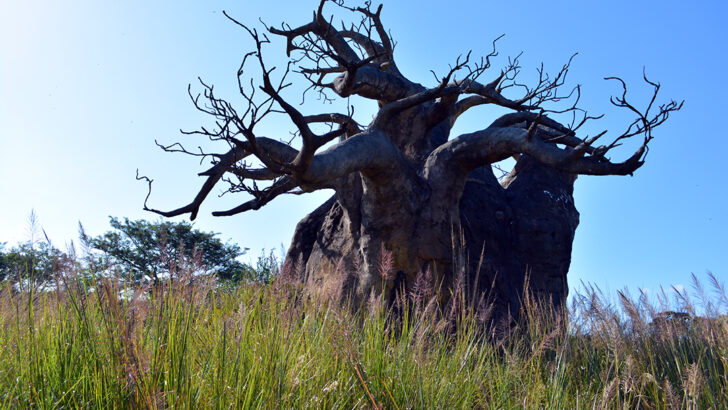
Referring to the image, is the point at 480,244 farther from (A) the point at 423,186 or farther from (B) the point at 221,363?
(B) the point at 221,363

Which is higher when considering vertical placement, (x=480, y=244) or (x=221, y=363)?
(x=480, y=244)

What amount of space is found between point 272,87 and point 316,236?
3997 mm

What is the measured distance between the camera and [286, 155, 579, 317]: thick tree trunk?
664 centimetres

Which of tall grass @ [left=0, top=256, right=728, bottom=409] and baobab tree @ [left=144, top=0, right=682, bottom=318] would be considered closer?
tall grass @ [left=0, top=256, right=728, bottom=409]

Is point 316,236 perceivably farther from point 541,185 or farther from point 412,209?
point 541,185

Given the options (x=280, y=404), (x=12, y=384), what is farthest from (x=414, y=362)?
(x=12, y=384)

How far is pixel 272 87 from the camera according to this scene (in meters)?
4.48

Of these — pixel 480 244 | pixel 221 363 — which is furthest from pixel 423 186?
pixel 221 363

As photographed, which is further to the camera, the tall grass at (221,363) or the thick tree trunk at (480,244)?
the thick tree trunk at (480,244)

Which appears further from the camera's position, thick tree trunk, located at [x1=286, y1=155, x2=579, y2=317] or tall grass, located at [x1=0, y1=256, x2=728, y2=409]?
thick tree trunk, located at [x1=286, y1=155, x2=579, y2=317]

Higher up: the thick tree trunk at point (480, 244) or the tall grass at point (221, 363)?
the thick tree trunk at point (480, 244)

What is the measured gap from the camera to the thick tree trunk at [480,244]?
21.8ft

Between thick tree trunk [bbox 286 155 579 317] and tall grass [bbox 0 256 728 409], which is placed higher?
thick tree trunk [bbox 286 155 579 317]

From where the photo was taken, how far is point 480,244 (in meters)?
7.18
